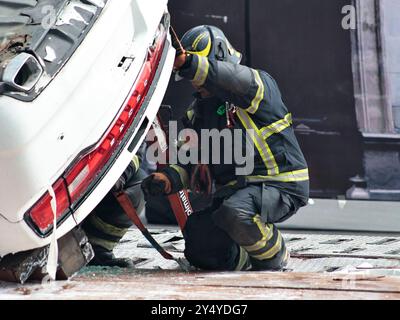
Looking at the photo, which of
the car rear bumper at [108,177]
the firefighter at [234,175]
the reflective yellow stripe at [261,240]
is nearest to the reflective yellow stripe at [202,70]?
the firefighter at [234,175]

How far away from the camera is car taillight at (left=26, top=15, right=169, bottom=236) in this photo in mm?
3541

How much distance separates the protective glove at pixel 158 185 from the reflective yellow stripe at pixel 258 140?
48cm

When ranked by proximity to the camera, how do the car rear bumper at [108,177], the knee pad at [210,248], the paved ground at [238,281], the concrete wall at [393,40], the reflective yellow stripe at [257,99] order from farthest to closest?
the concrete wall at [393,40] < the knee pad at [210,248] < the reflective yellow stripe at [257,99] < the car rear bumper at [108,177] < the paved ground at [238,281]

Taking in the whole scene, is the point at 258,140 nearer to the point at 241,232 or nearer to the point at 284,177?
the point at 284,177

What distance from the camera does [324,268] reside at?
475 centimetres

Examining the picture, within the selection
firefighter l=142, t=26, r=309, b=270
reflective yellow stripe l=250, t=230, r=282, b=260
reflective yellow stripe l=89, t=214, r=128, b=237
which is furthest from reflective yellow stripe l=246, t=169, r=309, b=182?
reflective yellow stripe l=89, t=214, r=128, b=237

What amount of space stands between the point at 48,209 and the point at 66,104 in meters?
0.39

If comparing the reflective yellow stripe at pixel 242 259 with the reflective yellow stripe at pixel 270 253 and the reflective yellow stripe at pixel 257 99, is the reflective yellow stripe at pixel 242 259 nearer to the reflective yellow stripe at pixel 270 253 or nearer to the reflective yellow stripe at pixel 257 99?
the reflective yellow stripe at pixel 270 253

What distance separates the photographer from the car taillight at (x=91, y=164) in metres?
3.54

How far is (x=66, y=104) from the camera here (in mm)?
3535

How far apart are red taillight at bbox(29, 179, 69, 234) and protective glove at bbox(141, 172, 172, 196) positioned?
94 cm

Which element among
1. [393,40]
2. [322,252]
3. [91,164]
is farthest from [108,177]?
[393,40]

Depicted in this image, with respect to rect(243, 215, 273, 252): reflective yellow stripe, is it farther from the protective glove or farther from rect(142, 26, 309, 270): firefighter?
the protective glove
